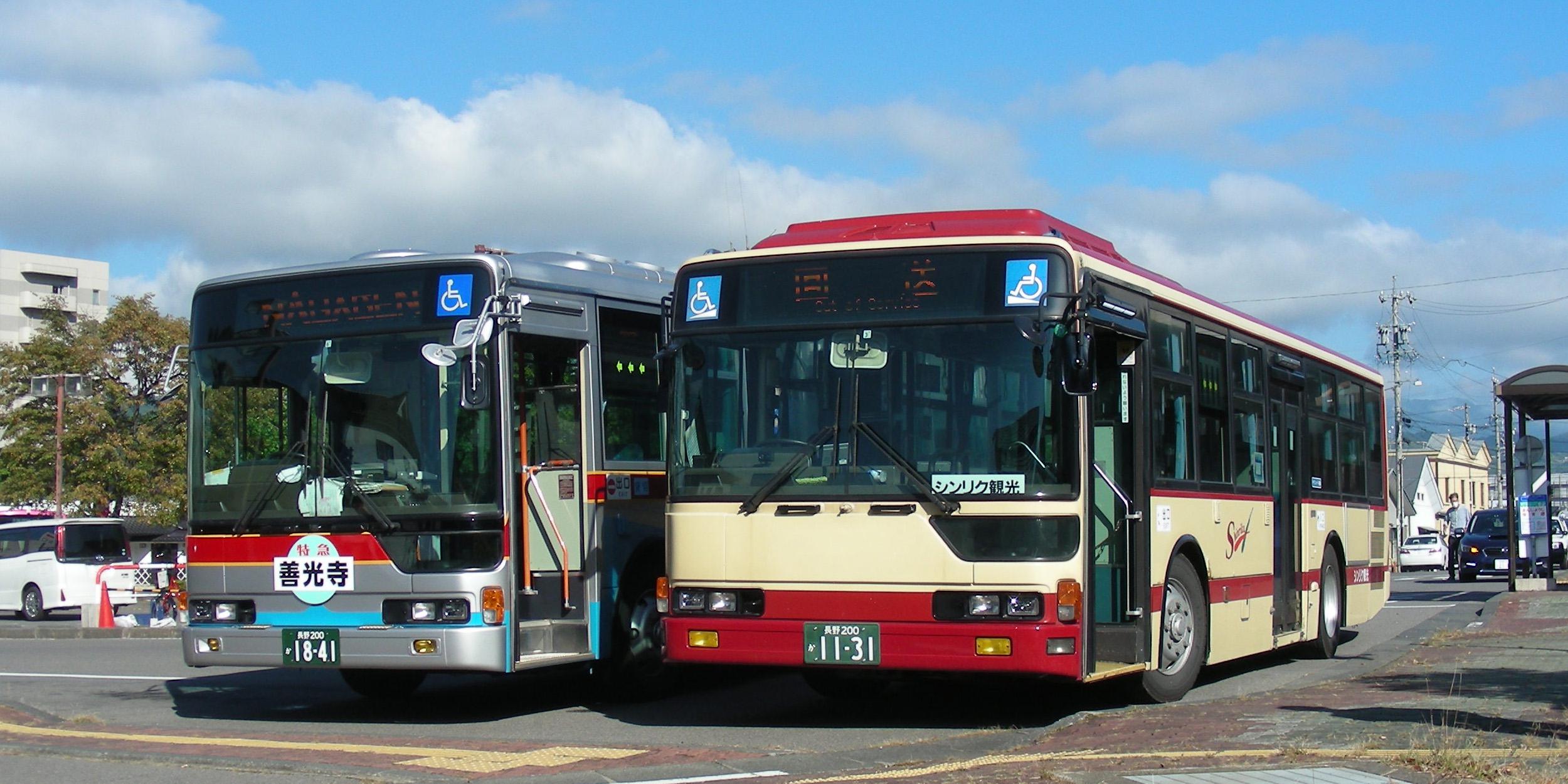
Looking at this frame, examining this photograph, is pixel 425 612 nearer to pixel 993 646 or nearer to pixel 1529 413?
pixel 993 646

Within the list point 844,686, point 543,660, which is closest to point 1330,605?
point 844,686

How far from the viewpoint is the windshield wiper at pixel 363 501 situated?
10.7 metres

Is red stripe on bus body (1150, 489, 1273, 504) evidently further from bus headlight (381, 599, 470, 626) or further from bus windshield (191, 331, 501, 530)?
bus headlight (381, 599, 470, 626)

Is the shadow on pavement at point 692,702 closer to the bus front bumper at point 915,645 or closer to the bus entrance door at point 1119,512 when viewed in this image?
the bus entrance door at point 1119,512

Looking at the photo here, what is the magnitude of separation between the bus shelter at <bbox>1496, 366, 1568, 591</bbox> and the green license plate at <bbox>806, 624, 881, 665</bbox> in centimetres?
1709

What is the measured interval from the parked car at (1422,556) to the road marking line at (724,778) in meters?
53.6

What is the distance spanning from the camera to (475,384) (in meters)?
10.3

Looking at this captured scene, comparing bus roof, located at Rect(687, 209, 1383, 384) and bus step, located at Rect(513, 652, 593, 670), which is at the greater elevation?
bus roof, located at Rect(687, 209, 1383, 384)

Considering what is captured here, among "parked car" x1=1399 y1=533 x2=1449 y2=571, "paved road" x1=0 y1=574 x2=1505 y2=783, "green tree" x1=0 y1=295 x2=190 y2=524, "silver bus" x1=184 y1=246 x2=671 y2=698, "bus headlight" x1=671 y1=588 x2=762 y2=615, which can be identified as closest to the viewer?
"paved road" x1=0 y1=574 x2=1505 y2=783

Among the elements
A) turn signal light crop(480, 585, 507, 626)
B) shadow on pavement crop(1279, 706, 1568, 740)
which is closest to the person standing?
shadow on pavement crop(1279, 706, 1568, 740)

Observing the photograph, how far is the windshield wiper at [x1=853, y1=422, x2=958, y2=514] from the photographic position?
382 inches

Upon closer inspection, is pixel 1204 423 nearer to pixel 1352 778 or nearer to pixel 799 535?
pixel 799 535

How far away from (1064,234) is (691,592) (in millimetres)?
3530

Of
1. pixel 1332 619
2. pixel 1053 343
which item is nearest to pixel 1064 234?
pixel 1053 343
